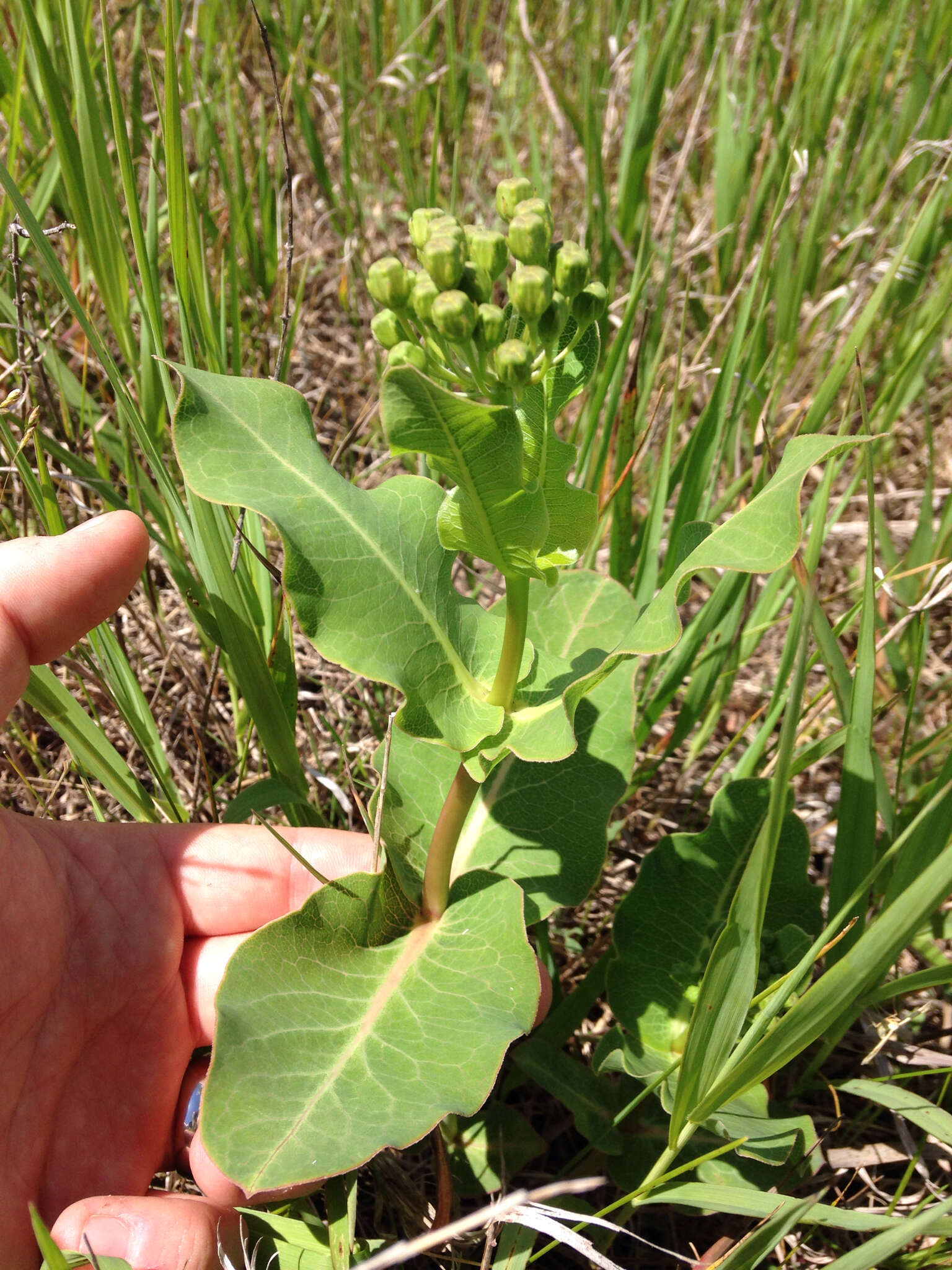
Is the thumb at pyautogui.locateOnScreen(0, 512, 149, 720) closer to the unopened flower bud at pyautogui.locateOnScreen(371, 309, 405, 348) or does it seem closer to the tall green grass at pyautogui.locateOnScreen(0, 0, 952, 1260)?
the tall green grass at pyautogui.locateOnScreen(0, 0, 952, 1260)

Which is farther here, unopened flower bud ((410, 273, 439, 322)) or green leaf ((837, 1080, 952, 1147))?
green leaf ((837, 1080, 952, 1147))

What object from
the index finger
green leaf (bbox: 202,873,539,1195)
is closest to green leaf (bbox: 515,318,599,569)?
green leaf (bbox: 202,873,539,1195)

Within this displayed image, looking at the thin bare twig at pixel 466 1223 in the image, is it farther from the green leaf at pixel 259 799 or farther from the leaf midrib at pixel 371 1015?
the green leaf at pixel 259 799

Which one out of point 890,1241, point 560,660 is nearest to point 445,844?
point 560,660

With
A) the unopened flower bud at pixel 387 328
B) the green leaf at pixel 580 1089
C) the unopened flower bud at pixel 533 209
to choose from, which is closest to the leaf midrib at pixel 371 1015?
the green leaf at pixel 580 1089

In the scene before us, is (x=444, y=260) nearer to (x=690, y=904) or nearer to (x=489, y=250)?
(x=489, y=250)
